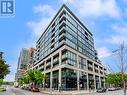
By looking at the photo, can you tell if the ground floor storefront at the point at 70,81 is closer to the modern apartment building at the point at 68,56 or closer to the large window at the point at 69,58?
the modern apartment building at the point at 68,56

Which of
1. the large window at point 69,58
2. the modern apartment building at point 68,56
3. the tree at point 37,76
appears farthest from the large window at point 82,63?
the tree at point 37,76

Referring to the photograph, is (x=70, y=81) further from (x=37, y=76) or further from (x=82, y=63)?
(x=37, y=76)

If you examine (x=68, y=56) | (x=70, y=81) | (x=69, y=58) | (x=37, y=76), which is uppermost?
(x=68, y=56)

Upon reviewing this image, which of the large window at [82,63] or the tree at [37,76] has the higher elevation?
the large window at [82,63]

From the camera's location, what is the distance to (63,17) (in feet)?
258

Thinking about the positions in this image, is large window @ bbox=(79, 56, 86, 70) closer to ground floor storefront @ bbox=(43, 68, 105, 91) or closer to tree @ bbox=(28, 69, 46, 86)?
ground floor storefront @ bbox=(43, 68, 105, 91)

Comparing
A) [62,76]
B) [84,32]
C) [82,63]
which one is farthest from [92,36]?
[62,76]

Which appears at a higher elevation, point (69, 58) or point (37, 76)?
point (69, 58)

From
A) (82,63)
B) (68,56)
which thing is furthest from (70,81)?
(82,63)

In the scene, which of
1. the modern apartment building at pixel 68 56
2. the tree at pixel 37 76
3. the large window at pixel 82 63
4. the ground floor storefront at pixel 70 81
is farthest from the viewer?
the tree at pixel 37 76

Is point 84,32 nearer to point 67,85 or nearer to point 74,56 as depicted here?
point 74,56

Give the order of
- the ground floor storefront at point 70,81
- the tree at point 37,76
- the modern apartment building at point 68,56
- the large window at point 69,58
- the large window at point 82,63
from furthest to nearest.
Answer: the tree at point 37,76
the large window at point 82,63
the modern apartment building at point 68,56
the large window at point 69,58
the ground floor storefront at point 70,81

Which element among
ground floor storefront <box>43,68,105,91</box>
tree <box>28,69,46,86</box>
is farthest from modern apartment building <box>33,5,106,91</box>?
tree <box>28,69,46,86</box>

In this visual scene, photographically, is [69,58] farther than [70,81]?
Yes
